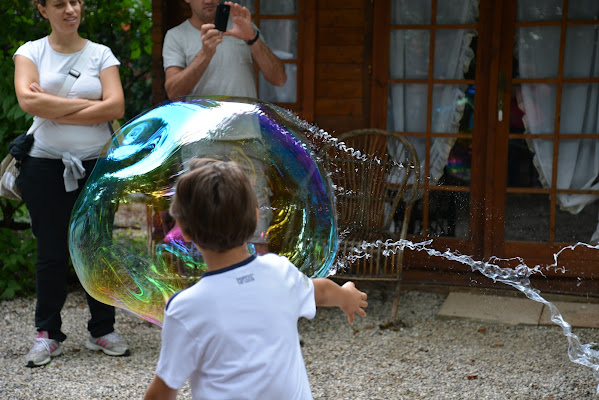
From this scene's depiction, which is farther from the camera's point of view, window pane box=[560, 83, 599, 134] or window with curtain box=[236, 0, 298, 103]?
window with curtain box=[236, 0, 298, 103]

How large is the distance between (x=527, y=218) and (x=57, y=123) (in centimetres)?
311

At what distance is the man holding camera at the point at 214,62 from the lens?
3.99 metres

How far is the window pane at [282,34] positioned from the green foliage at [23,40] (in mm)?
1124

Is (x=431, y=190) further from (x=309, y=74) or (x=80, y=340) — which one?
(x=80, y=340)

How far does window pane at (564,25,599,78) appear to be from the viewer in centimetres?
498

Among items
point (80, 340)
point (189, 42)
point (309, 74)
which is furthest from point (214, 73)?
point (80, 340)

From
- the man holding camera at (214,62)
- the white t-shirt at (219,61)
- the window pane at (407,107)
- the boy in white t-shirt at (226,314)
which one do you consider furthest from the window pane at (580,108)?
the boy in white t-shirt at (226,314)

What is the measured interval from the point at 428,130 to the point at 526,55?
2.61ft

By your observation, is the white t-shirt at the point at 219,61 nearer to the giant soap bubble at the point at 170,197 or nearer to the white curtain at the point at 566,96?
the giant soap bubble at the point at 170,197

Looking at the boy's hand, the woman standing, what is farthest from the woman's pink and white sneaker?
the boy's hand

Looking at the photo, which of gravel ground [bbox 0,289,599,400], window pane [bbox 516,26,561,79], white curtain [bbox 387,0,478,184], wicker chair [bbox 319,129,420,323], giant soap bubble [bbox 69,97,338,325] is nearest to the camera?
giant soap bubble [bbox 69,97,338,325]

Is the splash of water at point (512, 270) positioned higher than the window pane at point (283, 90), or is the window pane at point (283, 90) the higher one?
the window pane at point (283, 90)

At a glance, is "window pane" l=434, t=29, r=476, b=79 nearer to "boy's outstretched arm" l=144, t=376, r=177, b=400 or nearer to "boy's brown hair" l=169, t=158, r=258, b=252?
"boy's brown hair" l=169, t=158, r=258, b=252

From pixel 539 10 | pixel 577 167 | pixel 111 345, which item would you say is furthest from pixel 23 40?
pixel 577 167
